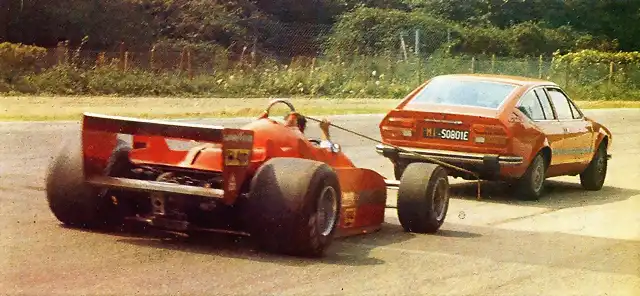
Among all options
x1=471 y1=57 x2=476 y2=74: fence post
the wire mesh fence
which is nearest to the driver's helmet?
the wire mesh fence

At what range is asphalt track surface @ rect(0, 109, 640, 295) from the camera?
7617 mm

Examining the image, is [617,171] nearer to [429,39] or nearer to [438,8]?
[429,39]

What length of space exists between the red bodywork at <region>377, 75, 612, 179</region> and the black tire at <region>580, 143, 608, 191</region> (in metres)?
1.04

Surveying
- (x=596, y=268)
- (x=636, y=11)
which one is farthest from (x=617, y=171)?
(x=636, y=11)

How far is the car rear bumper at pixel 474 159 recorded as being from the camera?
13484 mm

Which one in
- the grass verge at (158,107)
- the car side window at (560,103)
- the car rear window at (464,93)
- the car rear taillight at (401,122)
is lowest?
the grass verge at (158,107)

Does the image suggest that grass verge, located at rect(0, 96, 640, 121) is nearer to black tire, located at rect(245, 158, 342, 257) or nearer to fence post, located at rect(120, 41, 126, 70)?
fence post, located at rect(120, 41, 126, 70)

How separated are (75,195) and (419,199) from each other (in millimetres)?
2915

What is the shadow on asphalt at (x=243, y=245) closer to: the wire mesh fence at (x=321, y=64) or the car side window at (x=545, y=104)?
the car side window at (x=545, y=104)

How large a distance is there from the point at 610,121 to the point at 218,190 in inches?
972

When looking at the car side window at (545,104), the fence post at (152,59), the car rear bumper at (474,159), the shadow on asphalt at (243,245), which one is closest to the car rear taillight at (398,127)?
the car rear bumper at (474,159)

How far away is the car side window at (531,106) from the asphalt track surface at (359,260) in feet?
5.41

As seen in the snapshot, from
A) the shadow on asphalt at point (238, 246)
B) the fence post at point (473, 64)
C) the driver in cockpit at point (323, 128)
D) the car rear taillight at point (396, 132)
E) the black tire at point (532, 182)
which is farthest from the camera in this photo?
the fence post at point (473, 64)

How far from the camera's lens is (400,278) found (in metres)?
8.24
